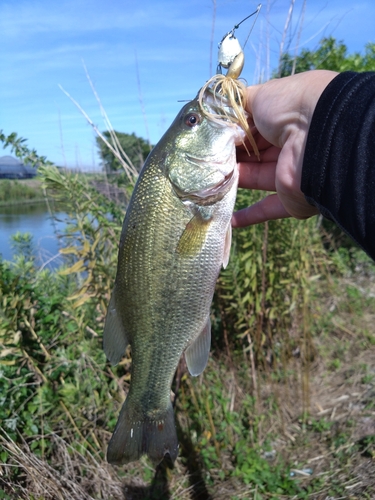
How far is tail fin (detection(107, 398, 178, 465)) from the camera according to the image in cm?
188

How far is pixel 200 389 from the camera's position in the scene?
3529 millimetres

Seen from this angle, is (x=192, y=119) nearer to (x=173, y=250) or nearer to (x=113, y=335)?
(x=173, y=250)

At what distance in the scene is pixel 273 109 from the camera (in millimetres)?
1739

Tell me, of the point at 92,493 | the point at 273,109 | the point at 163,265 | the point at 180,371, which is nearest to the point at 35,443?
the point at 92,493

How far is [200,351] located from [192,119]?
3.23 ft

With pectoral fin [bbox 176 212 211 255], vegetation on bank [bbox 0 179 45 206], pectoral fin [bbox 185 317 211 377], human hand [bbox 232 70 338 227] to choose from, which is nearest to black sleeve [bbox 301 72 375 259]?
human hand [bbox 232 70 338 227]

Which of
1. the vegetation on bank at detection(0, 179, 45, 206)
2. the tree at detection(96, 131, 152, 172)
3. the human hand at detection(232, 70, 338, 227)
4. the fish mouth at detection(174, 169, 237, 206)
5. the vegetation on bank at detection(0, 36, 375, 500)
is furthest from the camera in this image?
the vegetation on bank at detection(0, 179, 45, 206)

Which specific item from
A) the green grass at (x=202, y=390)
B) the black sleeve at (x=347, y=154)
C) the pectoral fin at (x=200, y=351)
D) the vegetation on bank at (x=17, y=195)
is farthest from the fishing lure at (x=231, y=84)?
the vegetation on bank at (x=17, y=195)

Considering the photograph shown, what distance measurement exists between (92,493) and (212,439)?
1049 millimetres

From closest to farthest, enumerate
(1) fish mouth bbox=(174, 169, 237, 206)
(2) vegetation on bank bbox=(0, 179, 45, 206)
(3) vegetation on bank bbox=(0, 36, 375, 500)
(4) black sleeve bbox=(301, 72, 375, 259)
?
(4) black sleeve bbox=(301, 72, 375, 259), (1) fish mouth bbox=(174, 169, 237, 206), (3) vegetation on bank bbox=(0, 36, 375, 500), (2) vegetation on bank bbox=(0, 179, 45, 206)

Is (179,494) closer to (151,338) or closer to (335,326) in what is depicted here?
(151,338)

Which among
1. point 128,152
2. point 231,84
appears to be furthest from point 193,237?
point 128,152

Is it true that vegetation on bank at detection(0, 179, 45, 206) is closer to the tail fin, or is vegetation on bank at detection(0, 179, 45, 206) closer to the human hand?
the tail fin

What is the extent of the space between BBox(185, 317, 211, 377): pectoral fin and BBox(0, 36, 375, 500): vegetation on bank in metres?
1.07
